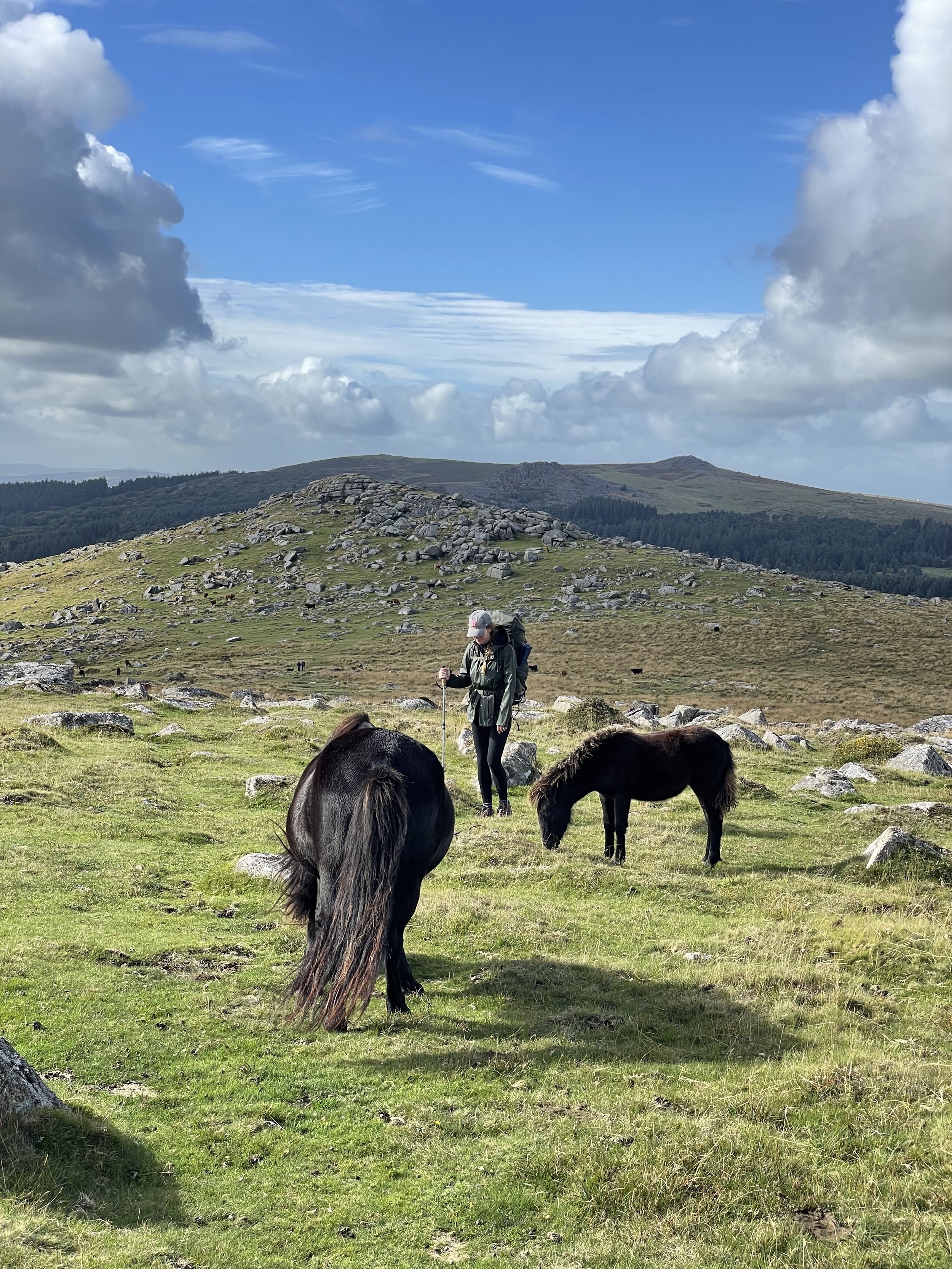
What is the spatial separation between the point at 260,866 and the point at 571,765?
15.9ft

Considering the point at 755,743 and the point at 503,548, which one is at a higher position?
the point at 503,548

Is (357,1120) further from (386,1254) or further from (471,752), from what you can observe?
(471,752)

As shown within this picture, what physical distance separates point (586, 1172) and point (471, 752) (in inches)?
656

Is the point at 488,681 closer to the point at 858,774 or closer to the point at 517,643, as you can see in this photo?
the point at 517,643

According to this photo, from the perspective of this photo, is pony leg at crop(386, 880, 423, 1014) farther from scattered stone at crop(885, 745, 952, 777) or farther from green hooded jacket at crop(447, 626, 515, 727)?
scattered stone at crop(885, 745, 952, 777)

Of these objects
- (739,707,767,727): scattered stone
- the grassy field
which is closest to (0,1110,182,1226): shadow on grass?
the grassy field

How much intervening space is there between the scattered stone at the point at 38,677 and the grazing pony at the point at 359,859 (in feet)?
98.2

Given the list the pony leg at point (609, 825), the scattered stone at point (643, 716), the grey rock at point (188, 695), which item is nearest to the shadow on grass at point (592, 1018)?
the pony leg at point (609, 825)

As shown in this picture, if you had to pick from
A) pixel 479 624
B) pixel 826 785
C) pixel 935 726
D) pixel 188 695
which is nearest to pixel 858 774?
pixel 826 785

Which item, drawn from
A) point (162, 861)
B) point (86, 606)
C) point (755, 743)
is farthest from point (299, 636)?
point (162, 861)

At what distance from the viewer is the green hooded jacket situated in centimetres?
1473

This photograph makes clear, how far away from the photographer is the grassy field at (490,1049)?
16.5ft

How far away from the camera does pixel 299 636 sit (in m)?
76.6

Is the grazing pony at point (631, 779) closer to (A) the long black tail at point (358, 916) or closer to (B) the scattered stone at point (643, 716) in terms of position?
(A) the long black tail at point (358, 916)
